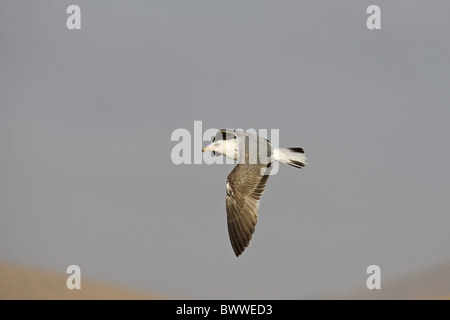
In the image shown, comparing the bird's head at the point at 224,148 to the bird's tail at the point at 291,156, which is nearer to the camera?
the bird's head at the point at 224,148

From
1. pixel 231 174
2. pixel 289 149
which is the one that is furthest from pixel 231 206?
pixel 289 149

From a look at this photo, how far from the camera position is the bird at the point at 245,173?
7.14m

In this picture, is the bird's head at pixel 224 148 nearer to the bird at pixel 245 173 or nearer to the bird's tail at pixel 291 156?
the bird at pixel 245 173

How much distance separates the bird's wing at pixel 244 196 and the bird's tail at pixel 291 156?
0.20m

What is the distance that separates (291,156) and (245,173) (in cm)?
61

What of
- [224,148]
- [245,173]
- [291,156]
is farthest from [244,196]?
[291,156]

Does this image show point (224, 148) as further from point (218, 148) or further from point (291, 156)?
point (291, 156)

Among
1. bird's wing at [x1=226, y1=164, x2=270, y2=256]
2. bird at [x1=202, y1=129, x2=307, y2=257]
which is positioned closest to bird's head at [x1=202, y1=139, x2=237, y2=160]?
bird at [x1=202, y1=129, x2=307, y2=257]

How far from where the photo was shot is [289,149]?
7520 millimetres

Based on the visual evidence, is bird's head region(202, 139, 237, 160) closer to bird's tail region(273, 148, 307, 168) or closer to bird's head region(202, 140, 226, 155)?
bird's head region(202, 140, 226, 155)

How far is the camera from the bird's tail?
7.28m

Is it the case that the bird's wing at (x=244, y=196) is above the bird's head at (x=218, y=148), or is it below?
below

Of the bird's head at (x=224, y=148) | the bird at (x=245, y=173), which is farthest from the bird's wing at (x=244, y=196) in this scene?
the bird's head at (x=224, y=148)

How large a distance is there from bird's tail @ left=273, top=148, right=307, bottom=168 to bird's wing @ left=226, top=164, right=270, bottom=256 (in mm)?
199
